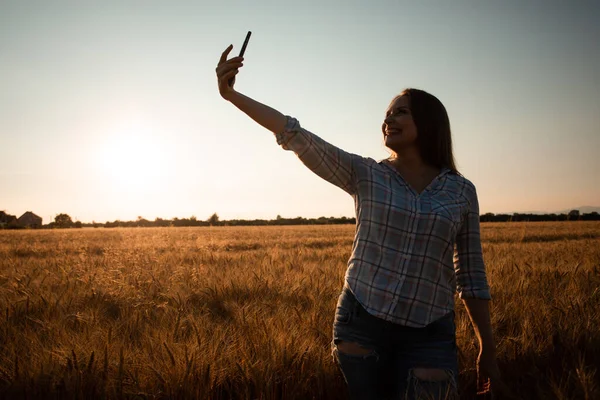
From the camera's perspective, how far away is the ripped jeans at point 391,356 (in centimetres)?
173

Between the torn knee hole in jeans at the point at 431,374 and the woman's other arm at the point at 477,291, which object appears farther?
the woman's other arm at the point at 477,291

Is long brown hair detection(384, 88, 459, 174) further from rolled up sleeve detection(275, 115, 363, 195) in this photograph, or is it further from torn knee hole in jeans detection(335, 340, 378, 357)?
torn knee hole in jeans detection(335, 340, 378, 357)

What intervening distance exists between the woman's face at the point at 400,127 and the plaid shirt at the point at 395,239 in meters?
0.17

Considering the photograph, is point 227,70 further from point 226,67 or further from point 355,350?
point 355,350

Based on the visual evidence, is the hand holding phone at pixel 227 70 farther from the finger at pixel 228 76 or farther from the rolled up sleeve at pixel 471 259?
the rolled up sleeve at pixel 471 259

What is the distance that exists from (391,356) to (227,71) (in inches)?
58.7

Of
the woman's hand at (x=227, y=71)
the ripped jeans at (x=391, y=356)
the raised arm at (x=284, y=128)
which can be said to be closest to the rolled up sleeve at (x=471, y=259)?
the ripped jeans at (x=391, y=356)

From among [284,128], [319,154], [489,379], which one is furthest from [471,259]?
[284,128]

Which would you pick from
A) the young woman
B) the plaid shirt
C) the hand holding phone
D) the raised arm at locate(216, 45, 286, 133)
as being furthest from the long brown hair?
the hand holding phone

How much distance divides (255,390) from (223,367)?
0.68 ft

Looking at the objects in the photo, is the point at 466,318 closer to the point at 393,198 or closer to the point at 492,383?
the point at 492,383

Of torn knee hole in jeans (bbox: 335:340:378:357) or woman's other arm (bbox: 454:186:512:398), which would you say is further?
woman's other arm (bbox: 454:186:512:398)

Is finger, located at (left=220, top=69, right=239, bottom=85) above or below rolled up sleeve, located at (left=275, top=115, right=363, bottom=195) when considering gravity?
above

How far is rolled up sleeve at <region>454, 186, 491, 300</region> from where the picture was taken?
6.53 feet
